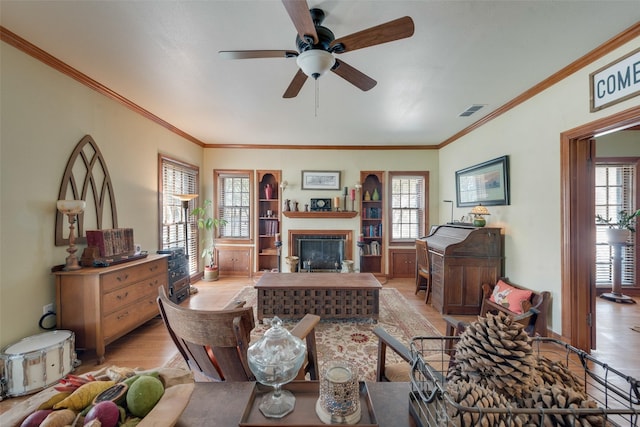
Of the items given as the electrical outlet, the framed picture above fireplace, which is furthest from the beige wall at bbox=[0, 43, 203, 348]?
the framed picture above fireplace

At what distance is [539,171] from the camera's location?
2.84m

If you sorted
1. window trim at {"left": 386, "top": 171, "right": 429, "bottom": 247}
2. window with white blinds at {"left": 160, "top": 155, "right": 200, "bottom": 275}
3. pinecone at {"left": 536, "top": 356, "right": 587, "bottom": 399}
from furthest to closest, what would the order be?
window trim at {"left": 386, "top": 171, "right": 429, "bottom": 247} < window with white blinds at {"left": 160, "top": 155, "right": 200, "bottom": 275} < pinecone at {"left": 536, "top": 356, "right": 587, "bottom": 399}

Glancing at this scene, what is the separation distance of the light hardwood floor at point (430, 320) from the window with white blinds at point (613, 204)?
68 cm

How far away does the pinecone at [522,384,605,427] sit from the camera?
54 cm

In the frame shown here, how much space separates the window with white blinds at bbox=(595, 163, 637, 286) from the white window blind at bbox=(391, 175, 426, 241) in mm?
2818

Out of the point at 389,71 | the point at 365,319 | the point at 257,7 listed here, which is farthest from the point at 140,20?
the point at 365,319

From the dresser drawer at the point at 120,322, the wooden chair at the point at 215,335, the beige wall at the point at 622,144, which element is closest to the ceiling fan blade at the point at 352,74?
the wooden chair at the point at 215,335

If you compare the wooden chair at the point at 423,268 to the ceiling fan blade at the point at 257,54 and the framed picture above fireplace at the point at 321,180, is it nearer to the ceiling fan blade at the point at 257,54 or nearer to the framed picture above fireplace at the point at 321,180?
the framed picture above fireplace at the point at 321,180

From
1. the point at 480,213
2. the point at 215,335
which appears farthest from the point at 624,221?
the point at 215,335

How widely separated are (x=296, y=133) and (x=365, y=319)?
3.24m

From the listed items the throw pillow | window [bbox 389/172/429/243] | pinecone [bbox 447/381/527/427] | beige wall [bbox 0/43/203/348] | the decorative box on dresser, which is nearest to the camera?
pinecone [bbox 447/381/527/427]

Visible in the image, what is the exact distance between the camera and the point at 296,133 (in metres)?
4.53

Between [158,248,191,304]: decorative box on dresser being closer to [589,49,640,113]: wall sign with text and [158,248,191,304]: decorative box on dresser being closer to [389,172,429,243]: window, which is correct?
[389,172,429,243]: window

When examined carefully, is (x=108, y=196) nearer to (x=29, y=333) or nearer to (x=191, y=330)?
(x=29, y=333)
